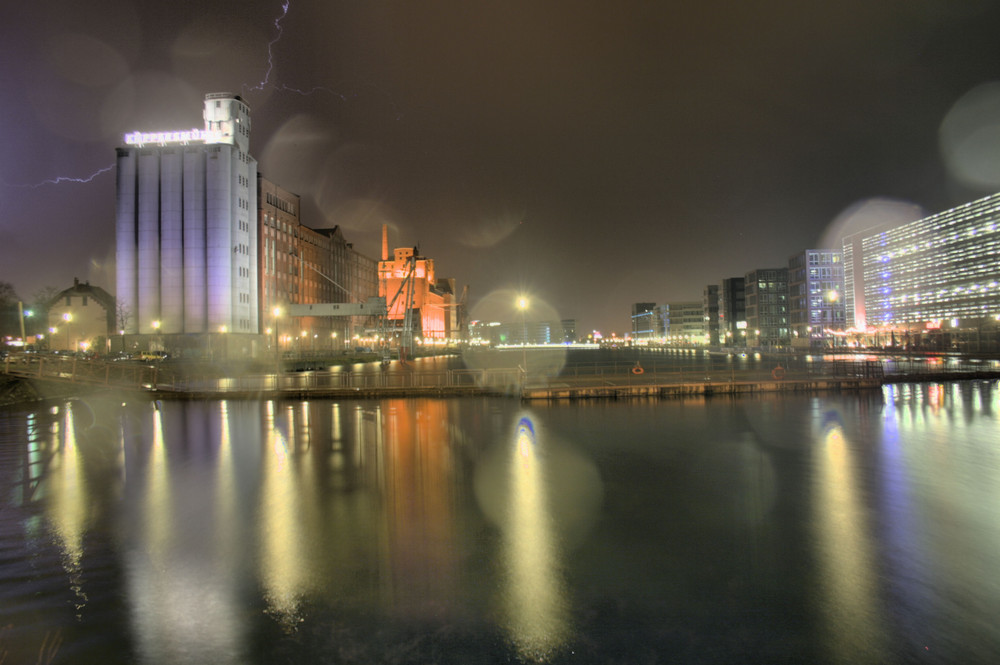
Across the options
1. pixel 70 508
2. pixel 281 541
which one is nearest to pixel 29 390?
pixel 70 508

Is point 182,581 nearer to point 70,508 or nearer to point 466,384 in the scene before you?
point 70,508

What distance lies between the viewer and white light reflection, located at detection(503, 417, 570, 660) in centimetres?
552

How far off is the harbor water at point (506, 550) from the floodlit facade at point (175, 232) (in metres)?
62.3

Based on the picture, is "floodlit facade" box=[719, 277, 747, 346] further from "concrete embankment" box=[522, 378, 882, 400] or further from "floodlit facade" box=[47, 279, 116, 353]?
"floodlit facade" box=[47, 279, 116, 353]

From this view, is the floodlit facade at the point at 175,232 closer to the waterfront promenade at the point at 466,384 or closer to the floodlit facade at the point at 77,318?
the floodlit facade at the point at 77,318

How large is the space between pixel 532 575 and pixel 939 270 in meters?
191

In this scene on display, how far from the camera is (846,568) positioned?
7.11 meters

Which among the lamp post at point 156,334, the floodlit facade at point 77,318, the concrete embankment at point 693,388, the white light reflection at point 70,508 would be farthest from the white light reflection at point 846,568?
the floodlit facade at point 77,318

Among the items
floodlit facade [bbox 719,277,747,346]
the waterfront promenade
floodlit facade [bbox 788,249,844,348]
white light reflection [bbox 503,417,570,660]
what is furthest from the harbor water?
floodlit facade [bbox 719,277,747,346]

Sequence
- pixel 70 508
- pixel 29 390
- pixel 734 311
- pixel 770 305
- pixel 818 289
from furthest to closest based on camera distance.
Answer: pixel 734 311 → pixel 770 305 → pixel 818 289 → pixel 29 390 → pixel 70 508

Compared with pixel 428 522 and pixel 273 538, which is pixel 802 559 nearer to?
pixel 428 522

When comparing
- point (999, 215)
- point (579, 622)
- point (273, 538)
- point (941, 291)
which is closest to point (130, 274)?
point (273, 538)

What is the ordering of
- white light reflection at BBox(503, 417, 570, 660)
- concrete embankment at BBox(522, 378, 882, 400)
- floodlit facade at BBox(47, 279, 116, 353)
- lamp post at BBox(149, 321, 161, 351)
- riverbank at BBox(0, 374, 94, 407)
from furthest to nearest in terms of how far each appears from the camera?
floodlit facade at BBox(47, 279, 116, 353)
lamp post at BBox(149, 321, 161, 351)
riverbank at BBox(0, 374, 94, 407)
concrete embankment at BBox(522, 378, 882, 400)
white light reflection at BBox(503, 417, 570, 660)

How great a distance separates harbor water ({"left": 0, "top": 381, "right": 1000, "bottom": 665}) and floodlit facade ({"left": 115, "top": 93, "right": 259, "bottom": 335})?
62.3 meters
